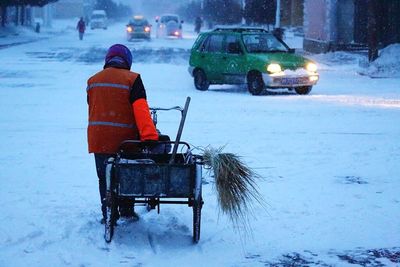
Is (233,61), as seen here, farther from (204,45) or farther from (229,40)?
(204,45)

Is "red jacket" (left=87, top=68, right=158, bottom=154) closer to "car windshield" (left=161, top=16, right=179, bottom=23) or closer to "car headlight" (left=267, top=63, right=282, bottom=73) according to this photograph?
"car headlight" (left=267, top=63, right=282, bottom=73)

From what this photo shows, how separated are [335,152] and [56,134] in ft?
14.6

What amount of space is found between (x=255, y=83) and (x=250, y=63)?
525mm

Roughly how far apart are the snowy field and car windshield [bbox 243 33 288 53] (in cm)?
171

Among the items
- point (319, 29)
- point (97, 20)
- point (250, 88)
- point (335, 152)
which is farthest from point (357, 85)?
point (97, 20)

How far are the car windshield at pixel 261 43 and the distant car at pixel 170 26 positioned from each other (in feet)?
118

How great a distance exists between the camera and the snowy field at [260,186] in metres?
5.79

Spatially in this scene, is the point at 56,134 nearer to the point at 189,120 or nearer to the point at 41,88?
the point at 189,120

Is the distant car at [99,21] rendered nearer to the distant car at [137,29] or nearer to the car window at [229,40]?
the distant car at [137,29]

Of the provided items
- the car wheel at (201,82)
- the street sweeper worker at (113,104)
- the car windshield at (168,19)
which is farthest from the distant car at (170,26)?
the street sweeper worker at (113,104)

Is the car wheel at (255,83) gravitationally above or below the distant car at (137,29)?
below

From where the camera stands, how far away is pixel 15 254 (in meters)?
5.66

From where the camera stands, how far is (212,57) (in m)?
19.3

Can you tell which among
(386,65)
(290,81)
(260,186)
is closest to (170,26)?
(386,65)
